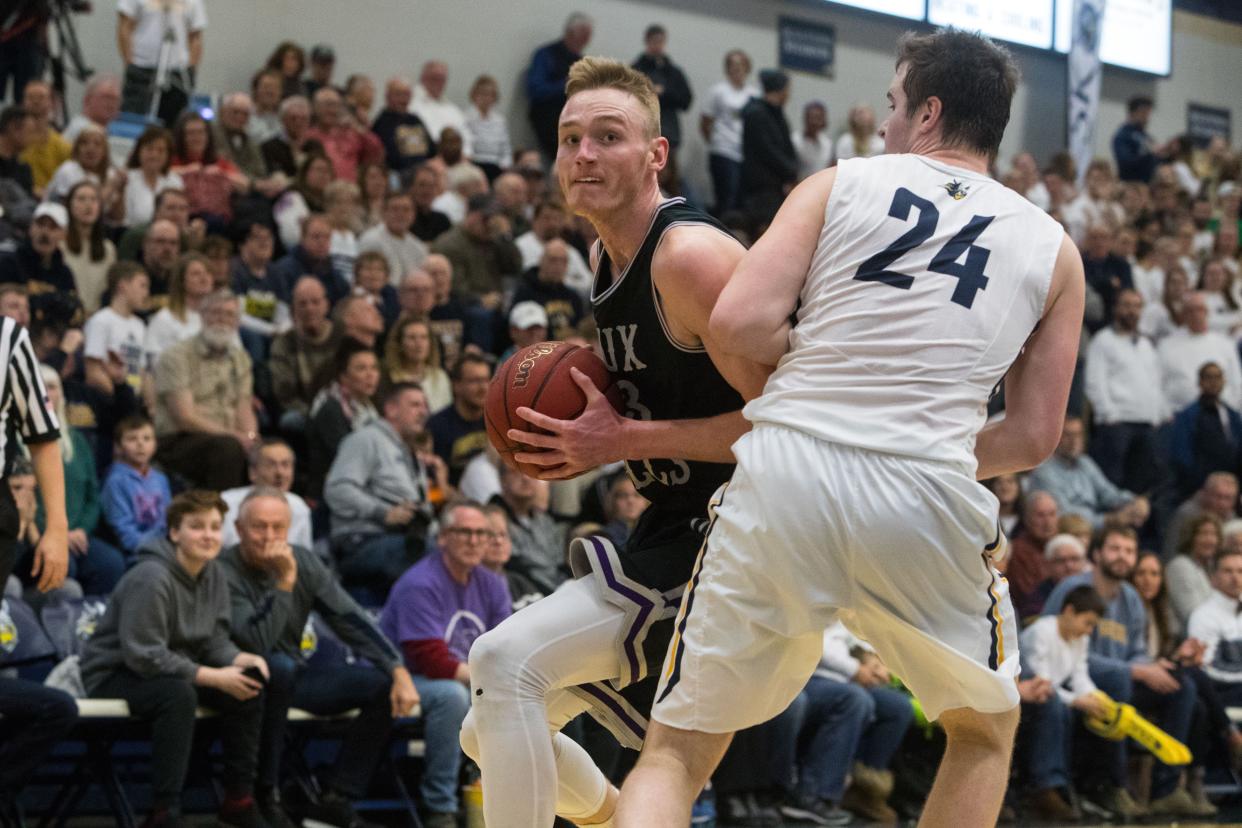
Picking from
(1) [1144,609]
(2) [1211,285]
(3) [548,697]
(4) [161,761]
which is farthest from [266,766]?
(2) [1211,285]

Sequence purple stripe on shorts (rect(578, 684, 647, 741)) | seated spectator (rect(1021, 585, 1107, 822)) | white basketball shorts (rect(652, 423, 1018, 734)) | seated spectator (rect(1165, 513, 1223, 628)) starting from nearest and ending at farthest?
white basketball shorts (rect(652, 423, 1018, 734)) → purple stripe on shorts (rect(578, 684, 647, 741)) → seated spectator (rect(1021, 585, 1107, 822)) → seated spectator (rect(1165, 513, 1223, 628))

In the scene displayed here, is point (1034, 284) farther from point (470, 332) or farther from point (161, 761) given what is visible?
point (470, 332)

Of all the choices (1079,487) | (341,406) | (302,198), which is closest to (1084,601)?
(1079,487)

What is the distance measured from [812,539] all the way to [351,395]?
6.39 meters

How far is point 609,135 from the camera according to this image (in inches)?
159

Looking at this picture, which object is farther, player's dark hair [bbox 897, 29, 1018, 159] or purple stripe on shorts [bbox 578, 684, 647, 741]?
purple stripe on shorts [bbox 578, 684, 647, 741]

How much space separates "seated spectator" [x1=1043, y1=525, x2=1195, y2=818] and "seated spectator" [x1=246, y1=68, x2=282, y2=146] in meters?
6.99

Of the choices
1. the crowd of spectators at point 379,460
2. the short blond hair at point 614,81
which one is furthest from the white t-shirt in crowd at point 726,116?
the short blond hair at point 614,81

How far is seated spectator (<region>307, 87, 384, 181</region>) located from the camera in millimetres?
12867

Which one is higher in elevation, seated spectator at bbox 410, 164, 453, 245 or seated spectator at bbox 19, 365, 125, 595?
seated spectator at bbox 410, 164, 453, 245

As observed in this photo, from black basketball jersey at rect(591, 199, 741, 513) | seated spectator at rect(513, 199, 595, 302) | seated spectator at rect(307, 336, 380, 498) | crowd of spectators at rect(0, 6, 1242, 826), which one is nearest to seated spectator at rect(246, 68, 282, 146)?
crowd of spectators at rect(0, 6, 1242, 826)

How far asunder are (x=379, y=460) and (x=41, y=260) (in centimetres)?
252

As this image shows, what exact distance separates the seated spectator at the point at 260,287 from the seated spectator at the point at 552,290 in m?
1.64

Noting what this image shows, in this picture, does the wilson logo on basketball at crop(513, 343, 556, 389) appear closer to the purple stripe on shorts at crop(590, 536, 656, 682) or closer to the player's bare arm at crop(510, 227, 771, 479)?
the player's bare arm at crop(510, 227, 771, 479)
